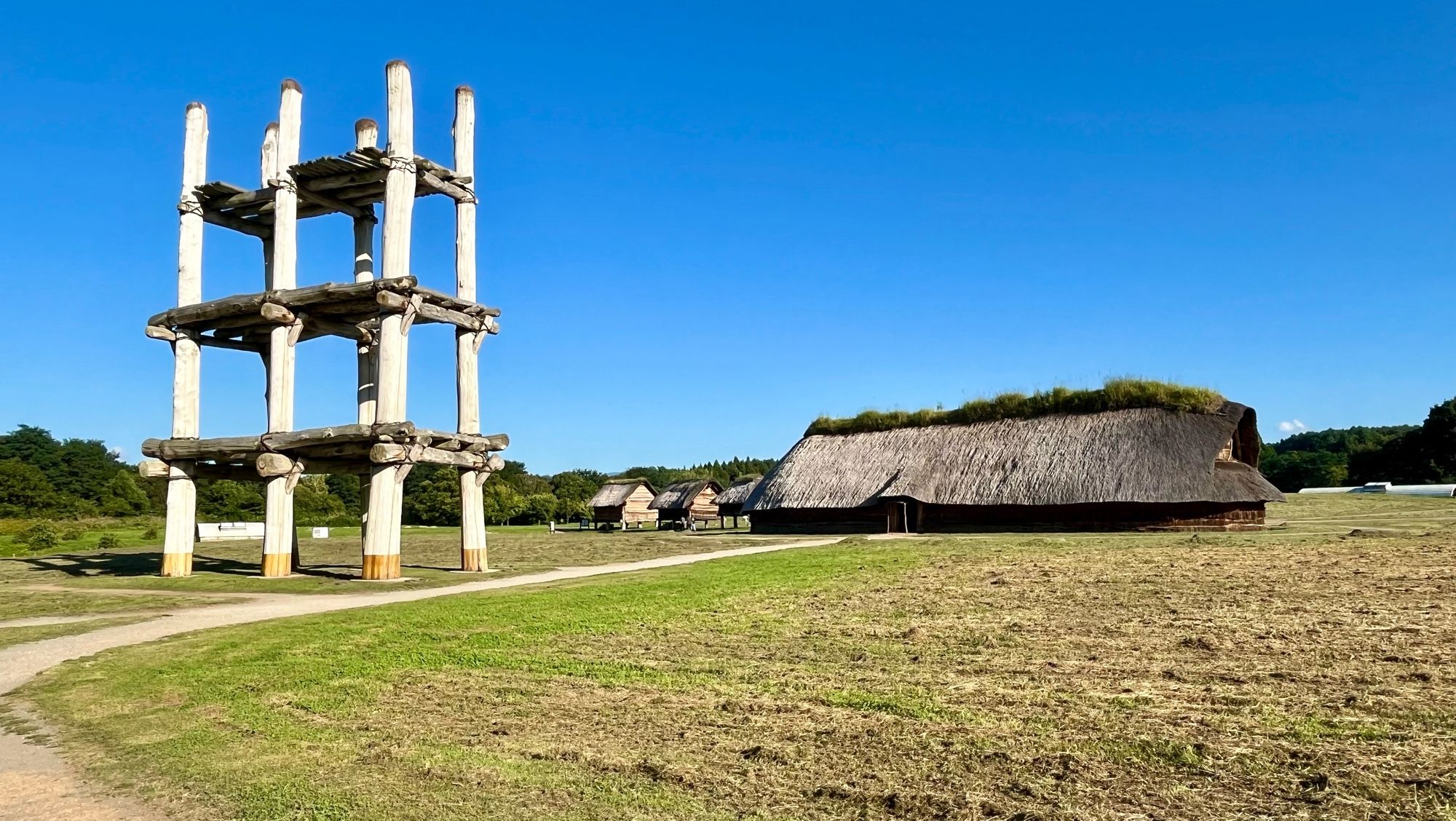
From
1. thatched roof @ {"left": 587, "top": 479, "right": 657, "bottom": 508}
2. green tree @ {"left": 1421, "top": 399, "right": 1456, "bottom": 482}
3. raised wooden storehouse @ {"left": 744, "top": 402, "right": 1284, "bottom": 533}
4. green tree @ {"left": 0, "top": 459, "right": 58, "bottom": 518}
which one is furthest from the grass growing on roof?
green tree @ {"left": 0, "top": 459, "right": 58, "bottom": 518}

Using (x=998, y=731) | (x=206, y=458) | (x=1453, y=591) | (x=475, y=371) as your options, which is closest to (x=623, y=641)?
(x=998, y=731)

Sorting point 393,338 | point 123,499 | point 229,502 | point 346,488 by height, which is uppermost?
point 393,338

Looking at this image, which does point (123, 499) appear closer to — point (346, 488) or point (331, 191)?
point (346, 488)

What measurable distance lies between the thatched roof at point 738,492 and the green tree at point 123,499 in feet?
141

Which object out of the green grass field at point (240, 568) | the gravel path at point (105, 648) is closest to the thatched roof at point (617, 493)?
the green grass field at point (240, 568)

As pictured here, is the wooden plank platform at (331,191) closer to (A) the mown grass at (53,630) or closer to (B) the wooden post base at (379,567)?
→ (B) the wooden post base at (379,567)

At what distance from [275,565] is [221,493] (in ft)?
177

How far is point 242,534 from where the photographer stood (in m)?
49.6

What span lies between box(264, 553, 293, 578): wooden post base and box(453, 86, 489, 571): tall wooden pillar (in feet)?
13.9

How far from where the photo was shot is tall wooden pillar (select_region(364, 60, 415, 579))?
22000 millimetres

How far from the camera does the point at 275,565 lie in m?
23.3

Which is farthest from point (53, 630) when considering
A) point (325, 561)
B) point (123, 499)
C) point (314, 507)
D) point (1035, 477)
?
point (123, 499)

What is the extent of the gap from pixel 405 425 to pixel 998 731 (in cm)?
1754

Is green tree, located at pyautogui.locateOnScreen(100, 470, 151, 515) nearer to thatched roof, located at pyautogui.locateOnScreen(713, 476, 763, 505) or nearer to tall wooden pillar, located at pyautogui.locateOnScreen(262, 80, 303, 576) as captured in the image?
thatched roof, located at pyautogui.locateOnScreen(713, 476, 763, 505)
